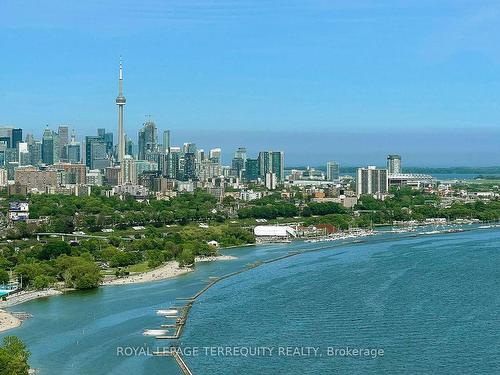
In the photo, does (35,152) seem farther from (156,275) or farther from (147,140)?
(156,275)

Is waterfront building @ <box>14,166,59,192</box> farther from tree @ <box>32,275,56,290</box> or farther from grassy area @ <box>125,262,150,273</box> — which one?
tree @ <box>32,275,56,290</box>

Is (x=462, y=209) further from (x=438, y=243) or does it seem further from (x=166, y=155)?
(x=166, y=155)

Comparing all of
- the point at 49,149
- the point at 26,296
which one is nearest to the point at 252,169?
the point at 49,149

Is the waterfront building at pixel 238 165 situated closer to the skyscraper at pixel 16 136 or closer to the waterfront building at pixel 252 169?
the waterfront building at pixel 252 169

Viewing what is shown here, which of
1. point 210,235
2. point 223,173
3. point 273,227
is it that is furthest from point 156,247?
point 223,173

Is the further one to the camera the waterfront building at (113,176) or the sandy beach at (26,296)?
the waterfront building at (113,176)

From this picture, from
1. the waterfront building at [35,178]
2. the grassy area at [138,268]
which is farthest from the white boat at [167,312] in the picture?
the waterfront building at [35,178]
